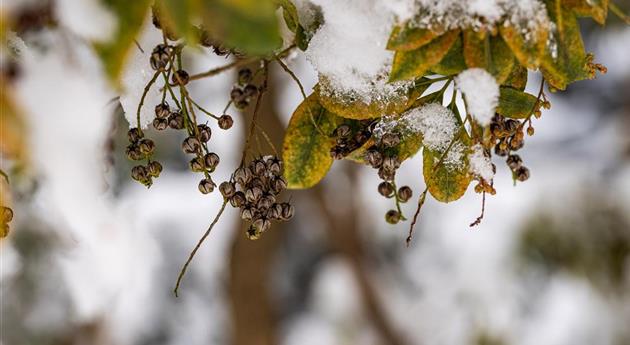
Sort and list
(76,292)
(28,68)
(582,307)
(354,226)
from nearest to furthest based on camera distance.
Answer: (28,68) → (76,292) → (354,226) → (582,307)

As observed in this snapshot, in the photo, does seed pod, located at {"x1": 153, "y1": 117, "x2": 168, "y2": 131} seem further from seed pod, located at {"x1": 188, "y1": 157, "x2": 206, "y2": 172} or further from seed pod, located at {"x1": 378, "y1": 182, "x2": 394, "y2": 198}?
seed pod, located at {"x1": 378, "y1": 182, "x2": 394, "y2": 198}

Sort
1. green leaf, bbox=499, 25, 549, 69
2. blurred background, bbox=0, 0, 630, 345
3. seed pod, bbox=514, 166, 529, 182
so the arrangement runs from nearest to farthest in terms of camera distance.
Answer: green leaf, bbox=499, 25, 549, 69 → seed pod, bbox=514, 166, 529, 182 → blurred background, bbox=0, 0, 630, 345

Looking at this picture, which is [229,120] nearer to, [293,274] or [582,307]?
[582,307]

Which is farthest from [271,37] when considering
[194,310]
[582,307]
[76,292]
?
[194,310]

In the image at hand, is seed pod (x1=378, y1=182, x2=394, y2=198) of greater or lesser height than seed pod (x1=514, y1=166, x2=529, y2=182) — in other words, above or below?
above

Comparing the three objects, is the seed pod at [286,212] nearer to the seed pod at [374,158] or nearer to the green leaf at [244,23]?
the seed pod at [374,158]

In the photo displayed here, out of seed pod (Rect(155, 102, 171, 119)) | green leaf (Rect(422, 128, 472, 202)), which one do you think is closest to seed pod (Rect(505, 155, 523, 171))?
green leaf (Rect(422, 128, 472, 202))
